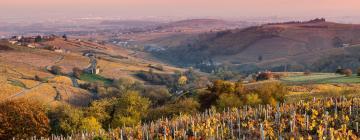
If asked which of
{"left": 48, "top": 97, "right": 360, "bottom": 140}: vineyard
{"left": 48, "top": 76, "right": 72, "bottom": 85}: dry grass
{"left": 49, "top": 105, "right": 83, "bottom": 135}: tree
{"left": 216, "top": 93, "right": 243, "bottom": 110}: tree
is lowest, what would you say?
{"left": 48, "top": 76, "right": 72, "bottom": 85}: dry grass

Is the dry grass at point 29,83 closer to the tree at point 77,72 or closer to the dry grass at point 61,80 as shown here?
the dry grass at point 61,80

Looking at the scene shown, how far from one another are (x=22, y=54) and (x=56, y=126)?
447ft

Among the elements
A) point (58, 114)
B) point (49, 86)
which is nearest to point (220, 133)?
point (58, 114)

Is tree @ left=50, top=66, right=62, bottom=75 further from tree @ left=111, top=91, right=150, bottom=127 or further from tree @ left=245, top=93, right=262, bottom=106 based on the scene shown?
tree @ left=245, top=93, right=262, bottom=106

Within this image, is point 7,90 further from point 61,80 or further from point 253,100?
point 253,100

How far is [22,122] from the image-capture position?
57625 millimetres

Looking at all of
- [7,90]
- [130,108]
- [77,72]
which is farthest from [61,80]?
[130,108]

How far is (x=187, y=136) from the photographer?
30.4 metres

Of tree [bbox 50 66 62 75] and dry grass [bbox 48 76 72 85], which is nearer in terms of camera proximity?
dry grass [bbox 48 76 72 85]

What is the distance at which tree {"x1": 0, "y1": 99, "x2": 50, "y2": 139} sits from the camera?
56.8m

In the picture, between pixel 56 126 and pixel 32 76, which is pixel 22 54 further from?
pixel 56 126

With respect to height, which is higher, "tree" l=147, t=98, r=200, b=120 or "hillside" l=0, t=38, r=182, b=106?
"tree" l=147, t=98, r=200, b=120

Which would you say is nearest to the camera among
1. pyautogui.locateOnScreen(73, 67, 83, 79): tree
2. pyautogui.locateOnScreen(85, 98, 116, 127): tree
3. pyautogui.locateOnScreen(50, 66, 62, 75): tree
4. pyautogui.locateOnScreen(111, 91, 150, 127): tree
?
pyautogui.locateOnScreen(85, 98, 116, 127): tree

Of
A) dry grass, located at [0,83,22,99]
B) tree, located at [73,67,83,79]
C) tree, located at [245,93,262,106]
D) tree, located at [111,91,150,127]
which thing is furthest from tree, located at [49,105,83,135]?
tree, located at [73,67,83,79]
